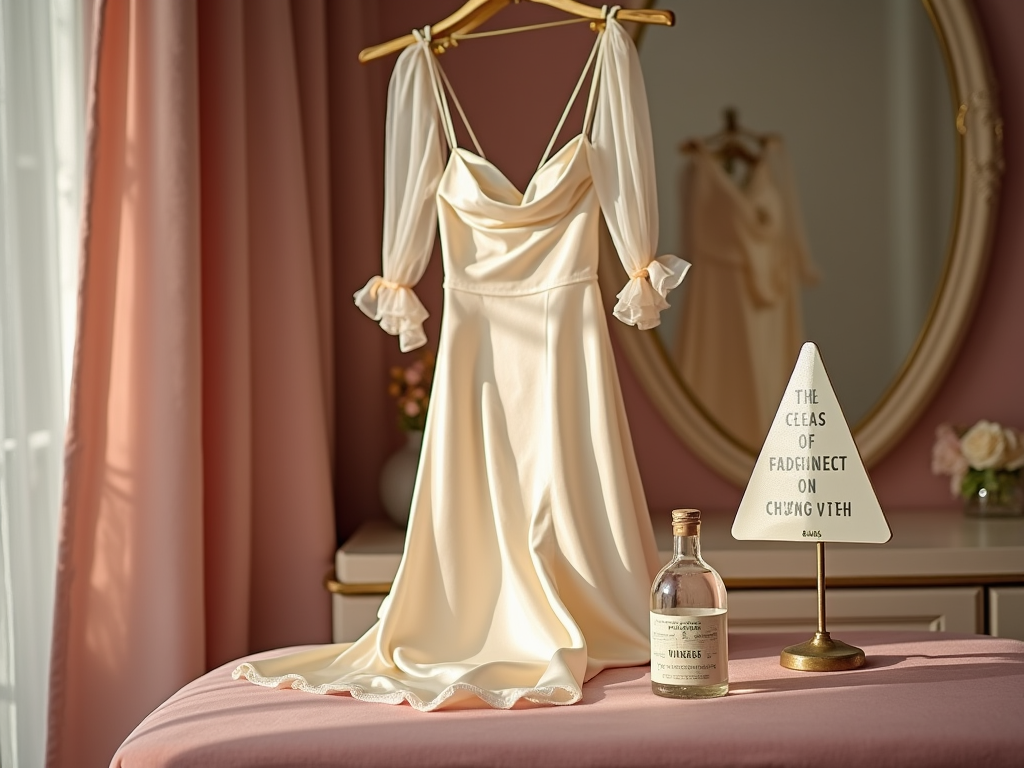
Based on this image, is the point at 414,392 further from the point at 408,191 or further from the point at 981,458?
the point at 981,458

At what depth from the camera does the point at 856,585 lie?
2.22m

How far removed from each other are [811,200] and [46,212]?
5.97 feet

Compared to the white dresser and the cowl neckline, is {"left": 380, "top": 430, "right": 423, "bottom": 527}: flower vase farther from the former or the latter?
the cowl neckline

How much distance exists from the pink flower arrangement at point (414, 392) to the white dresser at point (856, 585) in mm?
380

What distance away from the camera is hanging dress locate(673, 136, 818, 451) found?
9.01 feet

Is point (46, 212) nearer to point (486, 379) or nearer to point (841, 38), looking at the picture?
point (486, 379)

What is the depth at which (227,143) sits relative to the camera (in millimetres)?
2246

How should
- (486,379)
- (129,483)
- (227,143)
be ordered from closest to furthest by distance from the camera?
(486,379), (129,483), (227,143)

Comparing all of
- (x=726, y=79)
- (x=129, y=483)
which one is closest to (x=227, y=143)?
(x=129, y=483)

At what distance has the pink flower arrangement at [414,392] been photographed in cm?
257

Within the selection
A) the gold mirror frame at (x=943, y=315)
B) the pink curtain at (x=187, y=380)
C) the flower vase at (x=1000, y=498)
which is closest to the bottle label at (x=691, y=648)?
the pink curtain at (x=187, y=380)

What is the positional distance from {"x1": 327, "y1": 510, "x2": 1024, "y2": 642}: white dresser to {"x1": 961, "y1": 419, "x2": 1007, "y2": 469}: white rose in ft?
0.92

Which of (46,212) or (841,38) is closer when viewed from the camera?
(46,212)

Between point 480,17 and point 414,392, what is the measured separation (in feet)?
3.30
